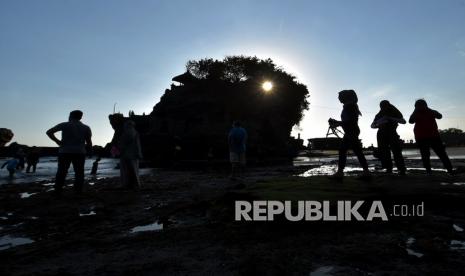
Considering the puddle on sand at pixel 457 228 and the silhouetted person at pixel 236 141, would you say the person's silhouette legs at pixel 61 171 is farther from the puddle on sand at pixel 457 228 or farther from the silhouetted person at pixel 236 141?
the puddle on sand at pixel 457 228

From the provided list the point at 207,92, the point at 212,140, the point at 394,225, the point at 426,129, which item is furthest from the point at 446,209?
the point at 207,92

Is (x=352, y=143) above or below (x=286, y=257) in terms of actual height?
above

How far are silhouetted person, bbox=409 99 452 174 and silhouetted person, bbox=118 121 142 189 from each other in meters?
6.32

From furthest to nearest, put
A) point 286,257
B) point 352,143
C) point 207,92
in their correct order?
point 207,92, point 352,143, point 286,257

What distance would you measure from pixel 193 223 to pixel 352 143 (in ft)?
12.0

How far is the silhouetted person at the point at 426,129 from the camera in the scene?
7.02m

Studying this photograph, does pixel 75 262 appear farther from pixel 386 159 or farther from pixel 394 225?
pixel 386 159

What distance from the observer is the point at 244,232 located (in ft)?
9.09

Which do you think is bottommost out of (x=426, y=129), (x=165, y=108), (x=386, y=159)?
(x=386, y=159)

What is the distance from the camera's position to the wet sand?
1.97 meters

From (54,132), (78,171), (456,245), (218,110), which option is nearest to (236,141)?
(78,171)

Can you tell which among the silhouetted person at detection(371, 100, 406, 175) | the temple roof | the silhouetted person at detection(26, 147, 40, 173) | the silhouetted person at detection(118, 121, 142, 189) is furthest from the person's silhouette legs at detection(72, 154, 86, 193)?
the temple roof

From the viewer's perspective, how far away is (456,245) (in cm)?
227

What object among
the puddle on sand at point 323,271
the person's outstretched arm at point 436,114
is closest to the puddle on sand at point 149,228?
the puddle on sand at point 323,271
